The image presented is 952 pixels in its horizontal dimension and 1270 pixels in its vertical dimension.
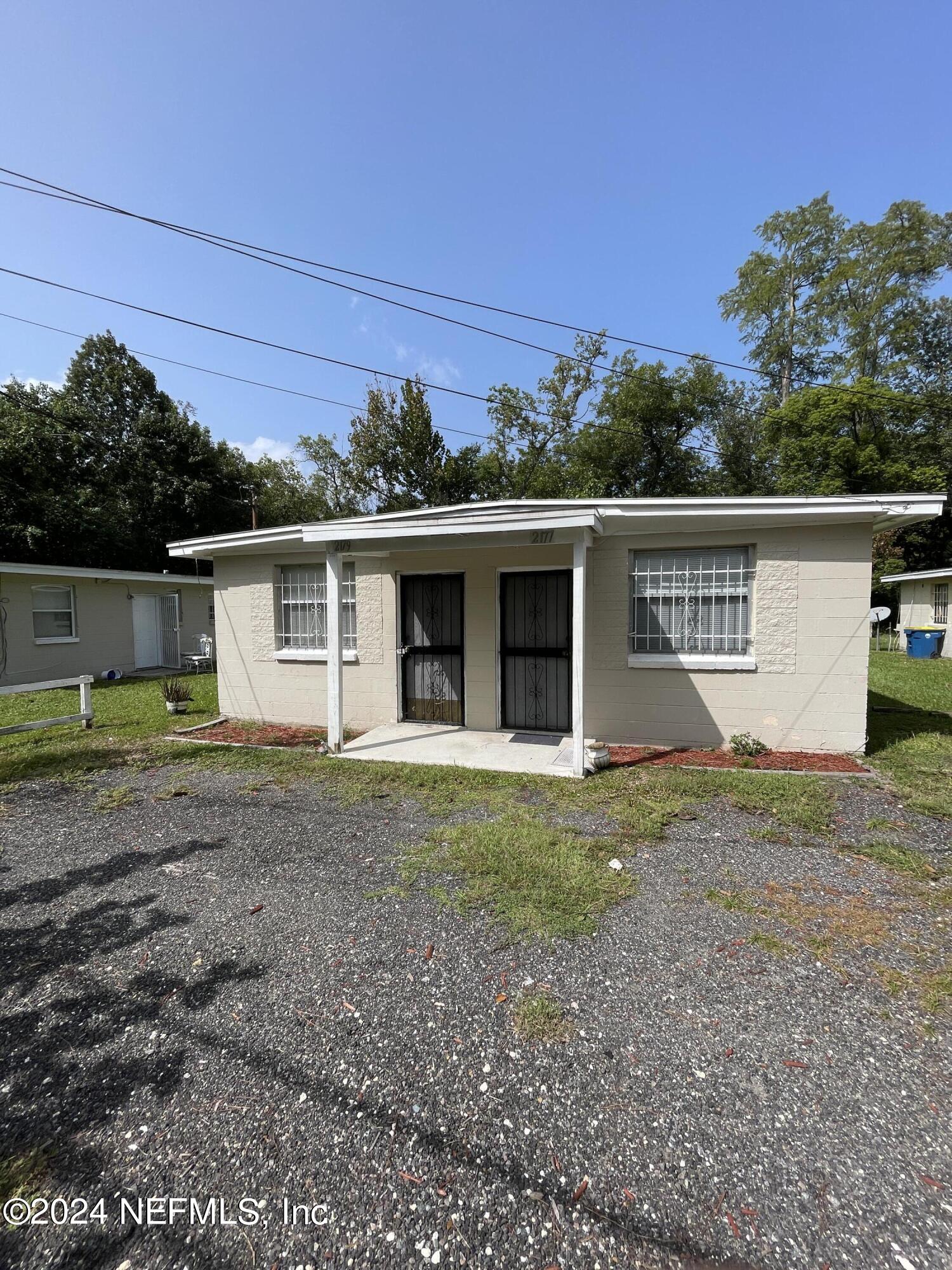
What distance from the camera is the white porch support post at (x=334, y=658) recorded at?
628 cm

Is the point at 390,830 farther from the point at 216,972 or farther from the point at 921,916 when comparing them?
the point at 921,916

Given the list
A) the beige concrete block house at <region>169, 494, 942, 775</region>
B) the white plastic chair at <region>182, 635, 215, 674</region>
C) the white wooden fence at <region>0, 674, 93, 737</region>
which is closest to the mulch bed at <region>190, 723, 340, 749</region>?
the beige concrete block house at <region>169, 494, 942, 775</region>

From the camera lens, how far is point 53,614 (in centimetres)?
1230

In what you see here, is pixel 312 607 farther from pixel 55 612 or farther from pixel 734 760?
pixel 55 612

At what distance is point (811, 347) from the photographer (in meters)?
24.1

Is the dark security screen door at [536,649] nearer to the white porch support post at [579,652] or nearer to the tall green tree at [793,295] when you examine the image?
the white porch support post at [579,652]

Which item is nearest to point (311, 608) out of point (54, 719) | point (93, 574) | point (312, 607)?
point (312, 607)

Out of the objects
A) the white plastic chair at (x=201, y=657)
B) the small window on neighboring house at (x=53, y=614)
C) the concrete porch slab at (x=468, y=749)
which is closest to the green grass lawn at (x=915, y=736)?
the concrete porch slab at (x=468, y=749)

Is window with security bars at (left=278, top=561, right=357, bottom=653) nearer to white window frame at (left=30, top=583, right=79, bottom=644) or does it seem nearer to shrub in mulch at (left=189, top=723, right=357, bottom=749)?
shrub in mulch at (left=189, top=723, right=357, bottom=749)

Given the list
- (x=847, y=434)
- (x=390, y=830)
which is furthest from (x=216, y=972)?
(x=847, y=434)

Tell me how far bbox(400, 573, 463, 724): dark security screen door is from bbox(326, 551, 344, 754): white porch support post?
1.02 m

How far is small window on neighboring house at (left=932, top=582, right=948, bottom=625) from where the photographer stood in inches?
680

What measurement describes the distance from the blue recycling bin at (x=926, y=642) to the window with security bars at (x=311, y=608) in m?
17.9

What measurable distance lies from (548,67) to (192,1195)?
12.2 meters
